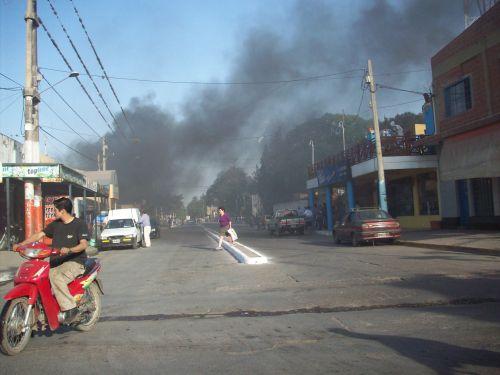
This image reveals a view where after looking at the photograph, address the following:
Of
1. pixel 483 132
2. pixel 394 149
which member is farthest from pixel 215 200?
pixel 483 132

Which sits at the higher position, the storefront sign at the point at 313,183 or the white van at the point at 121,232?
the storefront sign at the point at 313,183

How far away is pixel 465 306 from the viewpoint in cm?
621

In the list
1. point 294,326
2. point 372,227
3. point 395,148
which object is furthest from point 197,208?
point 294,326

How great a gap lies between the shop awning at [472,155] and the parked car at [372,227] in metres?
3.16

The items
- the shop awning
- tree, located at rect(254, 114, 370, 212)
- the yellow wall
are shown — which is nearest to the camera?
the shop awning

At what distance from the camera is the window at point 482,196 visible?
61.7 feet

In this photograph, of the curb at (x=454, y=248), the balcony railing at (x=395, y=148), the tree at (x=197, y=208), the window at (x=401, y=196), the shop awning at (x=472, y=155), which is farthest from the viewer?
the tree at (x=197, y=208)

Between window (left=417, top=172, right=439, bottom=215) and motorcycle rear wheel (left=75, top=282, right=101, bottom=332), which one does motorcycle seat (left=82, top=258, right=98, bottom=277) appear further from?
window (left=417, top=172, right=439, bottom=215)

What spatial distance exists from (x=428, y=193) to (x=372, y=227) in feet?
29.8

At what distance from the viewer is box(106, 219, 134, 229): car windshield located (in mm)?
22000

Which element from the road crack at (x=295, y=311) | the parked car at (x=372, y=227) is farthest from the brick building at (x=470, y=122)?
the road crack at (x=295, y=311)

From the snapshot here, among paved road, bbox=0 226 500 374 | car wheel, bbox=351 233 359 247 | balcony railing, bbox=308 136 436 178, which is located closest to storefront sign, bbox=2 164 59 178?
paved road, bbox=0 226 500 374

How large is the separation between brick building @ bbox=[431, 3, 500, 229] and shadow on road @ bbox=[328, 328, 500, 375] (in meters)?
12.1

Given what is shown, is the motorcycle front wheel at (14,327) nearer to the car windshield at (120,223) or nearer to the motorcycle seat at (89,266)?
the motorcycle seat at (89,266)
